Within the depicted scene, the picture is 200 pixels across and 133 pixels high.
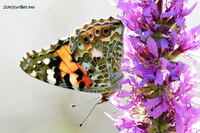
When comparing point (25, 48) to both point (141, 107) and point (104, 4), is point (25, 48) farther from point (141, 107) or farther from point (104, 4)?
point (141, 107)

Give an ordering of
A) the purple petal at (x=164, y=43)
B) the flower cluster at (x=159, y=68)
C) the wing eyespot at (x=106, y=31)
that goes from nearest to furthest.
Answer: the purple petal at (x=164, y=43) → the flower cluster at (x=159, y=68) → the wing eyespot at (x=106, y=31)

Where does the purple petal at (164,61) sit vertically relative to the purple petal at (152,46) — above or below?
below

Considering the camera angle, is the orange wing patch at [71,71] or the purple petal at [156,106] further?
the orange wing patch at [71,71]

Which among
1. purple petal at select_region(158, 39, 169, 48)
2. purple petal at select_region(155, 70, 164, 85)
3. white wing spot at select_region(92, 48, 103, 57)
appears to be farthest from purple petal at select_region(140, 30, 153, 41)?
white wing spot at select_region(92, 48, 103, 57)

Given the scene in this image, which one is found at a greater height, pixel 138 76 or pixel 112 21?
pixel 112 21

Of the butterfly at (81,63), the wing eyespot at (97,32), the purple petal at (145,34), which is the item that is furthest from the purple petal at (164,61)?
the wing eyespot at (97,32)

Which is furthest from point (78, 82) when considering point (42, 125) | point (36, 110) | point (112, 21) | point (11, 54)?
point (11, 54)

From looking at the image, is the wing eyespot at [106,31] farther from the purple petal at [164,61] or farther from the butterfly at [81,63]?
the purple petal at [164,61]

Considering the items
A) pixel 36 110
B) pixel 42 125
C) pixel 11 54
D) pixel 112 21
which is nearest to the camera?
pixel 112 21
